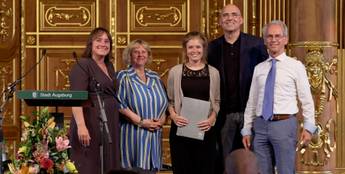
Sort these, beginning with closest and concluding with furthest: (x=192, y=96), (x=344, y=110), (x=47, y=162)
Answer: (x=47, y=162) < (x=192, y=96) < (x=344, y=110)

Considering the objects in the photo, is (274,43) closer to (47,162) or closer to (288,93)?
(288,93)

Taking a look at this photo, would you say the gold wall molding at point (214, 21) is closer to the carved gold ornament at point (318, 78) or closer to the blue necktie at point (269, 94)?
the carved gold ornament at point (318, 78)

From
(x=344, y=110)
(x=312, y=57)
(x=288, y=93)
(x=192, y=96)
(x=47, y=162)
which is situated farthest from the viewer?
(x=344, y=110)

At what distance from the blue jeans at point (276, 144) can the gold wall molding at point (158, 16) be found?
3.05 metres

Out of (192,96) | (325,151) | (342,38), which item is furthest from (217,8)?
(192,96)

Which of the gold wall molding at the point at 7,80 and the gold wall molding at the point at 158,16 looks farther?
the gold wall molding at the point at 158,16

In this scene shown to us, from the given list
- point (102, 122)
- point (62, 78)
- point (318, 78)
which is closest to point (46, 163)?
point (102, 122)

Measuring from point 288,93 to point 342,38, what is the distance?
2705 millimetres

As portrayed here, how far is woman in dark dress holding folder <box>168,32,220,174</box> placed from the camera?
19.8 ft

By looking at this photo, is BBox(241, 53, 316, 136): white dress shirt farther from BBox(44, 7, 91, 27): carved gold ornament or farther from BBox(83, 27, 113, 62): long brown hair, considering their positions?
BBox(44, 7, 91, 27): carved gold ornament

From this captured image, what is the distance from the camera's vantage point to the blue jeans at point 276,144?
18.3 ft

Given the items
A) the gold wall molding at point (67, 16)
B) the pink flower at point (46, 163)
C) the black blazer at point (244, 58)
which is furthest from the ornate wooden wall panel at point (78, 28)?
the pink flower at point (46, 163)

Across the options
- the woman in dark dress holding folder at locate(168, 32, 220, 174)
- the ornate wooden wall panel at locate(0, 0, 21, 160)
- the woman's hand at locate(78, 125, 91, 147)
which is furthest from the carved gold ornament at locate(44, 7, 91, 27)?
the woman's hand at locate(78, 125, 91, 147)

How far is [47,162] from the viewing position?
14.4 feet
